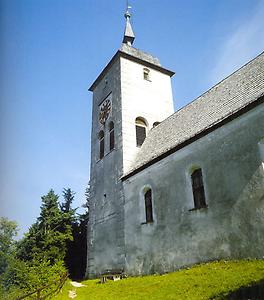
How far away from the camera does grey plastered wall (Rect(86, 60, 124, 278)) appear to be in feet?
58.5

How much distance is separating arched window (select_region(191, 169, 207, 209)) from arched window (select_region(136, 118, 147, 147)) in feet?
25.2

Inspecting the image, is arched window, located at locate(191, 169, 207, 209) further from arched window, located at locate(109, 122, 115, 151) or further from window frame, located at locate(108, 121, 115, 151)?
arched window, located at locate(109, 122, 115, 151)

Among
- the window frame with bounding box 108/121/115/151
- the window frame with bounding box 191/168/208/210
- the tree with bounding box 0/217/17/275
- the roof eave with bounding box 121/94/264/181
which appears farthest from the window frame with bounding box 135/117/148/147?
the tree with bounding box 0/217/17/275

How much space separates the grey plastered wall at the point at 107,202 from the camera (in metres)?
17.8

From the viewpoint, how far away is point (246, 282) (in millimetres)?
7871

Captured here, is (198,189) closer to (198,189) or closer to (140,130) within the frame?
(198,189)

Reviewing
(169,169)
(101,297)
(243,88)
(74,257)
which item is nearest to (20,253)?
(74,257)

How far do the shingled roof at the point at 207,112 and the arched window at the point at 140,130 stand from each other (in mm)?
888

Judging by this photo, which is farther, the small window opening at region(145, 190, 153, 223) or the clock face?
the clock face

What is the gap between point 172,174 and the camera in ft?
48.2

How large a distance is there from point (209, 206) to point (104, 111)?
14.3 metres

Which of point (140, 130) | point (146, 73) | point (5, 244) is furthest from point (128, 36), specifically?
point (5, 244)

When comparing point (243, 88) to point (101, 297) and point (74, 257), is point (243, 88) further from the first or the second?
point (74, 257)

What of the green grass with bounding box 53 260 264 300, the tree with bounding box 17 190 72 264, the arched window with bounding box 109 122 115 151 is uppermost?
the arched window with bounding box 109 122 115 151
